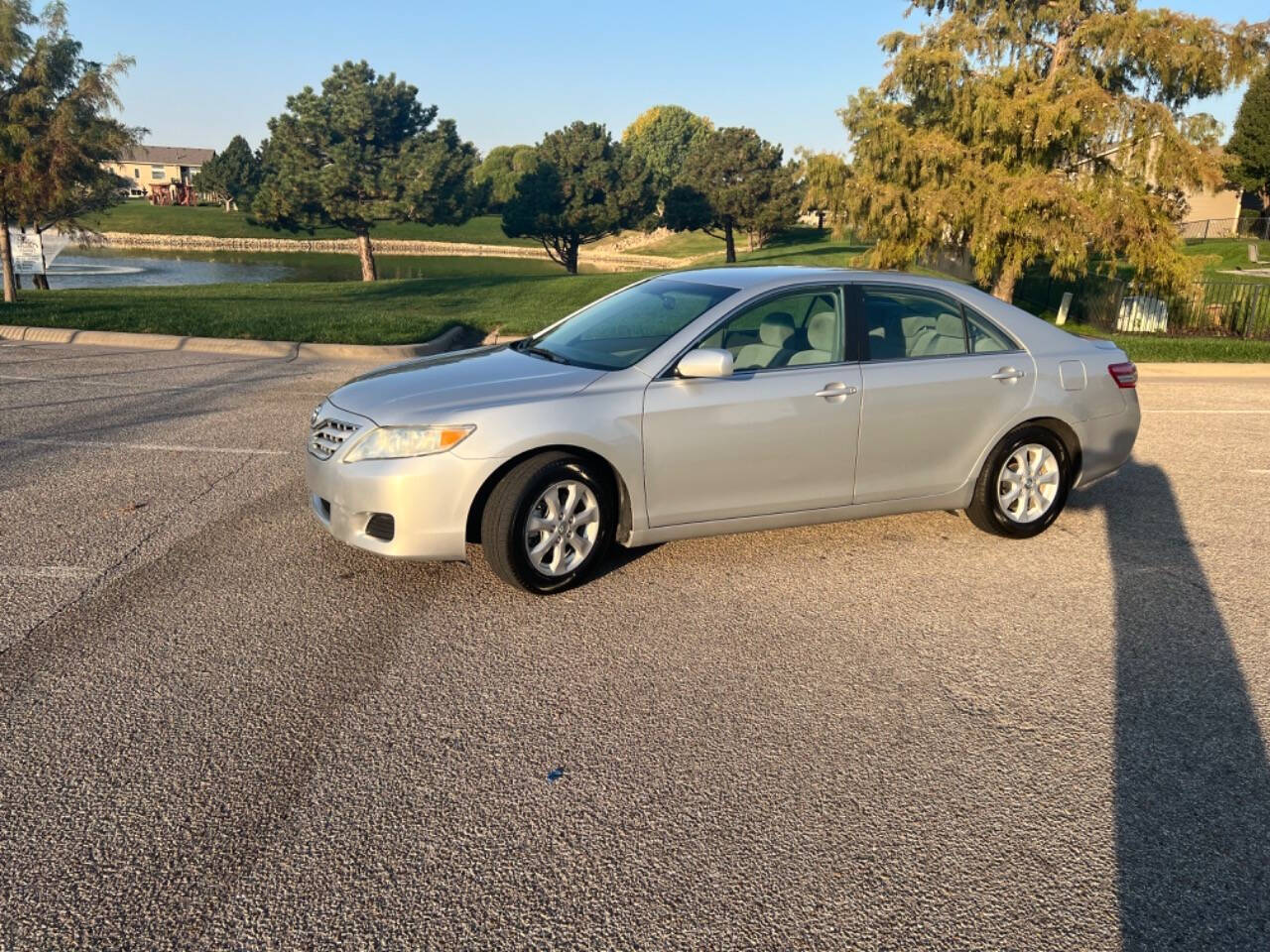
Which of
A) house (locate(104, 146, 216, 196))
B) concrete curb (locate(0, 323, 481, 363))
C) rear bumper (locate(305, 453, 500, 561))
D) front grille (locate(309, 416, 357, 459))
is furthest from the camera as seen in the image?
house (locate(104, 146, 216, 196))

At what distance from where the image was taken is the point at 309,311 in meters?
18.5

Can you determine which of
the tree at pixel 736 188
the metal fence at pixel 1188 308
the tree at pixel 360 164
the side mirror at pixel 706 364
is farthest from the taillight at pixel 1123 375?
the tree at pixel 736 188

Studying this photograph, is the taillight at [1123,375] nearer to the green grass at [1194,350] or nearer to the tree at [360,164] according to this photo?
the green grass at [1194,350]

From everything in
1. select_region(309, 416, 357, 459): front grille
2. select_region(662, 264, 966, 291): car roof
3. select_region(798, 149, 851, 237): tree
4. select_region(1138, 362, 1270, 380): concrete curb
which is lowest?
select_region(1138, 362, 1270, 380): concrete curb

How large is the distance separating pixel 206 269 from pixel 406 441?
4616 centimetres

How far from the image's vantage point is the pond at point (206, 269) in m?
36.7

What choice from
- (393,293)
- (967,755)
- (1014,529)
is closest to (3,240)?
(393,293)

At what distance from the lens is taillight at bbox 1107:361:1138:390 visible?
6.47 m

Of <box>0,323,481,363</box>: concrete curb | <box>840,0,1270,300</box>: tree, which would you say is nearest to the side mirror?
<box>0,323,481,363</box>: concrete curb

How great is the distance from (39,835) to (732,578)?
341 centimetres

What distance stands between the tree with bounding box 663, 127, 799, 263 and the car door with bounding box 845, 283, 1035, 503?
51.2 m

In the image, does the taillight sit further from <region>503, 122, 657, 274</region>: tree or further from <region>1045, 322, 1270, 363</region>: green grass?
<region>503, 122, 657, 274</region>: tree

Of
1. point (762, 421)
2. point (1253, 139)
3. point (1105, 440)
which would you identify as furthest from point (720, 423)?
point (1253, 139)

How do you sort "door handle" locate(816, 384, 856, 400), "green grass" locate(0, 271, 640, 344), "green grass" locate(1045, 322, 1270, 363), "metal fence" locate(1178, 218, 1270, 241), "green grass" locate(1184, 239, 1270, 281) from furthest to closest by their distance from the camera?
"metal fence" locate(1178, 218, 1270, 241) < "green grass" locate(1184, 239, 1270, 281) < "green grass" locate(1045, 322, 1270, 363) < "green grass" locate(0, 271, 640, 344) < "door handle" locate(816, 384, 856, 400)
